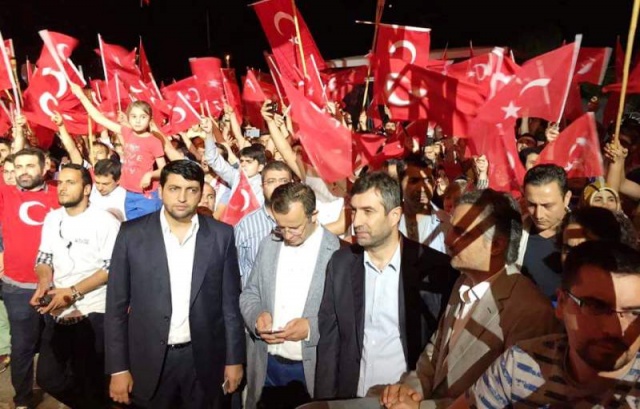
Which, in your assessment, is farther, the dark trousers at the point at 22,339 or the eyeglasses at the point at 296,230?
the dark trousers at the point at 22,339

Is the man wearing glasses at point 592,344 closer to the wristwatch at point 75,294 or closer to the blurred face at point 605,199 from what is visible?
the blurred face at point 605,199

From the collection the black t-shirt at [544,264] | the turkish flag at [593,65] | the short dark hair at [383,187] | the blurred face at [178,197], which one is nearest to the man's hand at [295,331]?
the short dark hair at [383,187]

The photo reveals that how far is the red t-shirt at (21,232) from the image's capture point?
4512mm

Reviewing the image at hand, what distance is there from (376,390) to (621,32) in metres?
14.7

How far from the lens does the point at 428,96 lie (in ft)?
15.6

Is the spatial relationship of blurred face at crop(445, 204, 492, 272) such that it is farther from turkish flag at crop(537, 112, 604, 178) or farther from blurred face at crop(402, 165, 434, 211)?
turkish flag at crop(537, 112, 604, 178)

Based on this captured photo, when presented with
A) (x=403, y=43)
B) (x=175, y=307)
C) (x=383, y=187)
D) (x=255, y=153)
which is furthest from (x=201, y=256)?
(x=403, y=43)

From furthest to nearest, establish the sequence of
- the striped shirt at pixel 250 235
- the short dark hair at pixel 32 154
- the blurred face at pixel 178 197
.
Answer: the short dark hair at pixel 32 154
the striped shirt at pixel 250 235
the blurred face at pixel 178 197

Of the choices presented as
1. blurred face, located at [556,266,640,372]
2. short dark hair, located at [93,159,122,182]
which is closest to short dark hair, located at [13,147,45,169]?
short dark hair, located at [93,159,122,182]

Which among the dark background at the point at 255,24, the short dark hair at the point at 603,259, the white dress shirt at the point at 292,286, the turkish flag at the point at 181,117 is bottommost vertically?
the white dress shirt at the point at 292,286

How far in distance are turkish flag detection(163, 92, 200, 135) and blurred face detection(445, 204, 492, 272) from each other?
19.5ft

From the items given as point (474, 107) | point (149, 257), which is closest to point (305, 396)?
point (149, 257)

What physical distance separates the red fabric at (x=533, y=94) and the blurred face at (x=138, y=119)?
354 cm

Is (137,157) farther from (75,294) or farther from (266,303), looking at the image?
(266,303)
